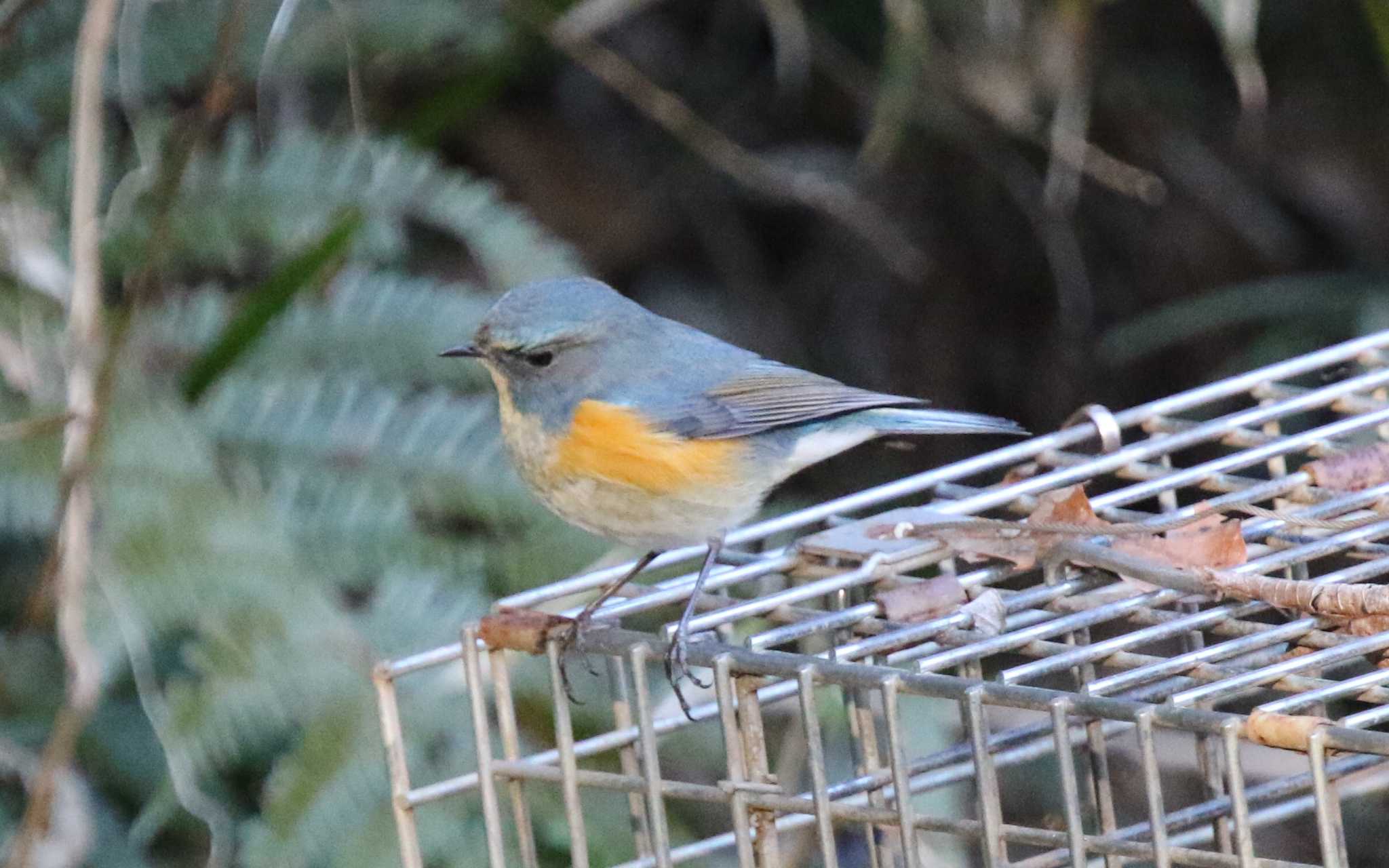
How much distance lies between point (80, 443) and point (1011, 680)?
170 centimetres

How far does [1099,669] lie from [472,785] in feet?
4.87

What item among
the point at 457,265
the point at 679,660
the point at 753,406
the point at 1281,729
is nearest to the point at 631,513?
the point at 753,406

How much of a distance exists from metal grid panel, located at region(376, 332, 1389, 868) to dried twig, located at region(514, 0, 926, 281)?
1743mm

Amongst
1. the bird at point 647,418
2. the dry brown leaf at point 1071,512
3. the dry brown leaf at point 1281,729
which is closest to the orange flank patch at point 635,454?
the bird at point 647,418

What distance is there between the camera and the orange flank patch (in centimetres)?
237

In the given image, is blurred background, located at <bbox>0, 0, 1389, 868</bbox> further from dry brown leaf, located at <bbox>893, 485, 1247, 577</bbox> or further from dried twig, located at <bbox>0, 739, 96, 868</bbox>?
dry brown leaf, located at <bbox>893, 485, 1247, 577</bbox>

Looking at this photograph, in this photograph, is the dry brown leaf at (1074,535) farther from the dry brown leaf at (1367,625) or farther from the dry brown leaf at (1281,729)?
the dry brown leaf at (1281,729)

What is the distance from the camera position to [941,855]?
2.38 meters

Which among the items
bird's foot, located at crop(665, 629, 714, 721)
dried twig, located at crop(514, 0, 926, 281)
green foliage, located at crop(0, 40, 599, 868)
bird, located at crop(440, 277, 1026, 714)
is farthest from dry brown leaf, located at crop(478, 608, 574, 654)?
dried twig, located at crop(514, 0, 926, 281)

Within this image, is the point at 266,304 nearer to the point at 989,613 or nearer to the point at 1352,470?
the point at 989,613

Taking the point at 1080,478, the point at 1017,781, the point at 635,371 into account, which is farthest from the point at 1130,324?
the point at 1080,478

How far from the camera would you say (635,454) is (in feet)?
7.91

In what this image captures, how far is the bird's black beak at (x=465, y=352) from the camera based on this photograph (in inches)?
94.0

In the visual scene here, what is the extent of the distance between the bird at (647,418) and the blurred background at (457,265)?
0.39 m
